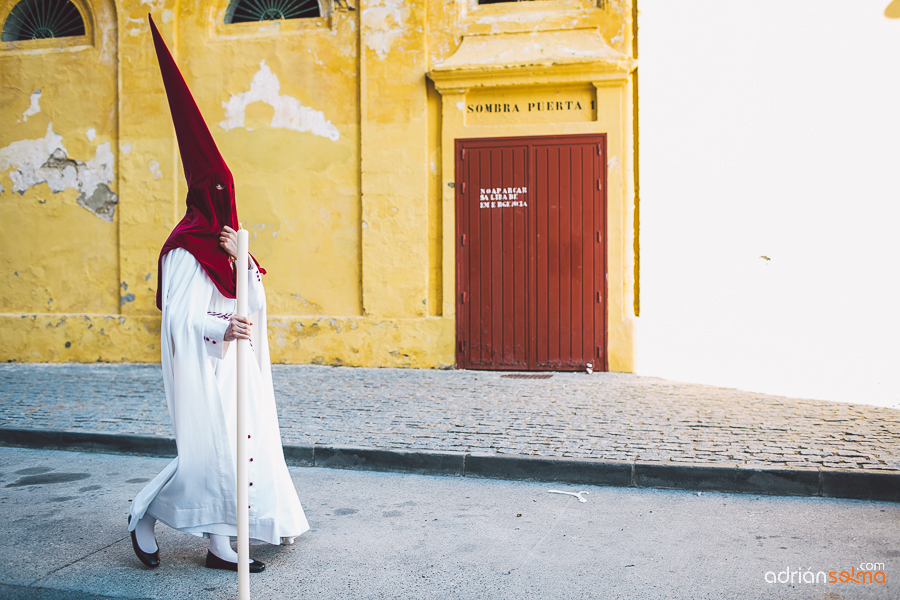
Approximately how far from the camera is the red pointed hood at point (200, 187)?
10.4 ft

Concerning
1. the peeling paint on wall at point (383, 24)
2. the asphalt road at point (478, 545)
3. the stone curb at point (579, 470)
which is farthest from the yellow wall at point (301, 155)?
the asphalt road at point (478, 545)

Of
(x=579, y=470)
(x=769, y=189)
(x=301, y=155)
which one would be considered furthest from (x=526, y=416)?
(x=301, y=155)

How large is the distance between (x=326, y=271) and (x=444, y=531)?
252 inches

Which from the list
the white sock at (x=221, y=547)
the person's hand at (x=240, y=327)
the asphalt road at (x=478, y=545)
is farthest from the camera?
the white sock at (x=221, y=547)

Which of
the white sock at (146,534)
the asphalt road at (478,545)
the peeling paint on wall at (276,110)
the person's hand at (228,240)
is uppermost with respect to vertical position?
the peeling paint on wall at (276,110)

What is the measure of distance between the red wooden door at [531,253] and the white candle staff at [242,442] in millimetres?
6848

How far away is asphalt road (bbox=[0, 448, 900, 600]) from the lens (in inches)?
122

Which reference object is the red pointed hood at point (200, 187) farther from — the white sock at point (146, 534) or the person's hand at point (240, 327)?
the white sock at point (146, 534)

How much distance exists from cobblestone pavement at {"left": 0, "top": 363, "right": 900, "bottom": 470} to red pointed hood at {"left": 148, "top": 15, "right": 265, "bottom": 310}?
2.54 metres

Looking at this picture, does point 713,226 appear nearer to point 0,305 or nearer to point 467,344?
point 467,344

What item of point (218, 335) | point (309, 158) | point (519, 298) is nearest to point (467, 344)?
point (519, 298)

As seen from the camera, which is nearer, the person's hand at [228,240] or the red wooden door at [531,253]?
the person's hand at [228,240]

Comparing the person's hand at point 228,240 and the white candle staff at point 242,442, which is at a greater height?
the person's hand at point 228,240

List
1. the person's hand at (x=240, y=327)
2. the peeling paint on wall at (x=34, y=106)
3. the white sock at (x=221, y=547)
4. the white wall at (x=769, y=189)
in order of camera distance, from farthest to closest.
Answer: the peeling paint on wall at (x=34, y=106)
the white wall at (x=769, y=189)
the white sock at (x=221, y=547)
the person's hand at (x=240, y=327)
